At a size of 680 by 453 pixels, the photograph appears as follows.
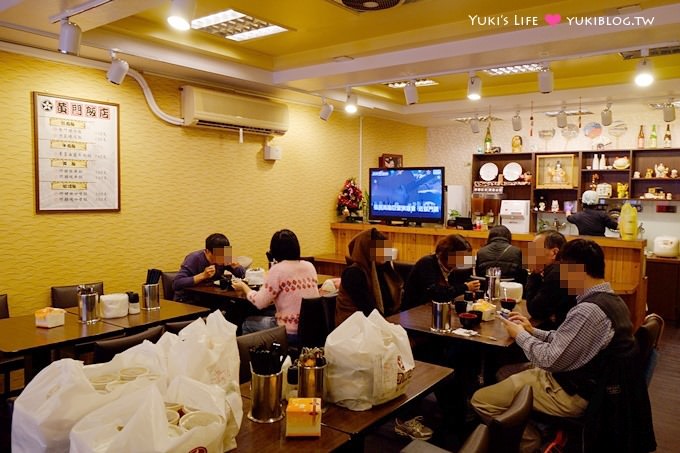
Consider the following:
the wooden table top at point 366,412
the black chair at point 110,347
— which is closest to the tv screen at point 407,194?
the wooden table top at point 366,412

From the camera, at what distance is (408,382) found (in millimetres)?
2201

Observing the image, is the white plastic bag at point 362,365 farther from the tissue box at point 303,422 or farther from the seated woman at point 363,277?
the seated woman at point 363,277

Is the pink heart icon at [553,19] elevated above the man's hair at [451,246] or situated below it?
above

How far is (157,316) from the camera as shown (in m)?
3.59

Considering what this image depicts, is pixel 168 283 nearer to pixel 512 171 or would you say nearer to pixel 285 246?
pixel 285 246

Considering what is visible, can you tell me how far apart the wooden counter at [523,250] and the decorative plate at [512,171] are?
2.30m

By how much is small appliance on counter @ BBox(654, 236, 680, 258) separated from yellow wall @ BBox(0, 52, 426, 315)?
421 centimetres

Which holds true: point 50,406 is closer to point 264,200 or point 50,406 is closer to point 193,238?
point 193,238

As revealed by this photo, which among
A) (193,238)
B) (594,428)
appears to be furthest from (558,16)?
(193,238)

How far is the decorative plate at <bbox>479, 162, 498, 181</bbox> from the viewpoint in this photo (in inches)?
341

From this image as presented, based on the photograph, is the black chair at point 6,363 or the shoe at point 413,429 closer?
the shoe at point 413,429

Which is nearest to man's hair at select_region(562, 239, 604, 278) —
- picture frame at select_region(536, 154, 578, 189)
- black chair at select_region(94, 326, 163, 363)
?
black chair at select_region(94, 326, 163, 363)

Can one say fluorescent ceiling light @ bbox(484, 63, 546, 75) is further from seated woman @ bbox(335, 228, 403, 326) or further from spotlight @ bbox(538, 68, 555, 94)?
seated woman @ bbox(335, 228, 403, 326)

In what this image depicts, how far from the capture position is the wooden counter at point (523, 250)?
5.45 metres
